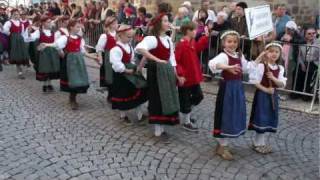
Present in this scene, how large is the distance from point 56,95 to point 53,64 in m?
0.58

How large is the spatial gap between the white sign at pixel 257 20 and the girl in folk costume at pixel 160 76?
39.8 inches

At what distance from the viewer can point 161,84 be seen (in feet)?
17.7

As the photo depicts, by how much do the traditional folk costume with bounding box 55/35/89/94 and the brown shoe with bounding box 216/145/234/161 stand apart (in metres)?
2.78

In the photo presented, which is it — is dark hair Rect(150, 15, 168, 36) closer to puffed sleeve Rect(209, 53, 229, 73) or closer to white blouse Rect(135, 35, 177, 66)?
white blouse Rect(135, 35, 177, 66)

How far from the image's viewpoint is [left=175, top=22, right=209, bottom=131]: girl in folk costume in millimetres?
5613

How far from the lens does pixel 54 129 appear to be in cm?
601

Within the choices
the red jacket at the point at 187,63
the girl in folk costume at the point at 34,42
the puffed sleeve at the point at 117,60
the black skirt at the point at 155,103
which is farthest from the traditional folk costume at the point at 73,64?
the girl in folk costume at the point at 34,42

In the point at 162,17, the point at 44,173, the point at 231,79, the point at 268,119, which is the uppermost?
the point at 162,17

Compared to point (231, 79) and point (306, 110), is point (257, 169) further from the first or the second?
point (306, 110)

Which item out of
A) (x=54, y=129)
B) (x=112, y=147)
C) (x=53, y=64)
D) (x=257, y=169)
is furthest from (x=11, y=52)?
(x=257, y=169)

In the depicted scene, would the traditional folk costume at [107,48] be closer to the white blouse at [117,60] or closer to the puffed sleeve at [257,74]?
the white blouse at [117,60]

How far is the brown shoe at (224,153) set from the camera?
4.96 m

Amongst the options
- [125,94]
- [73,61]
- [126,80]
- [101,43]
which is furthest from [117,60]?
[73,61]

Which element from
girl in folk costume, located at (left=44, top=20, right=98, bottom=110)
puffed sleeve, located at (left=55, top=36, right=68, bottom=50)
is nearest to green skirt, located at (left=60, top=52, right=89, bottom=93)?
girl in folk costume, located at (left=44, top=20, right=98, bottom=110)
